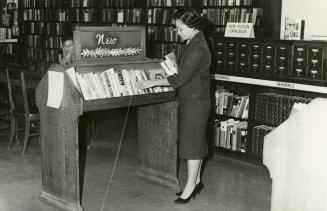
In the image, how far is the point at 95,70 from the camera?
3977 millimetres

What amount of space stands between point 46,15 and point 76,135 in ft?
23.4

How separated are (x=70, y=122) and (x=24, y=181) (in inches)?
52.4

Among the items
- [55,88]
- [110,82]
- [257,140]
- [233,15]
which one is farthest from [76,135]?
[233,15]

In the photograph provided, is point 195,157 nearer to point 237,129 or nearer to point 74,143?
point 74,143

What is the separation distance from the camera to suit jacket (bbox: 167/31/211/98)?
380 centimetres

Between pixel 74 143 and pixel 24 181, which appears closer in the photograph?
pixel 74 143

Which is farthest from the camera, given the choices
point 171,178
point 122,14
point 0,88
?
point 122,14

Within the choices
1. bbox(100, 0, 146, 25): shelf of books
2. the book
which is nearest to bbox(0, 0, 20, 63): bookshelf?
bbox(100, 0, 146, 25): shelf of books

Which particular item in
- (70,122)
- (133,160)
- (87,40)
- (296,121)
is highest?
(87,40)

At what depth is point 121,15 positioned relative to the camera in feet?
27.8

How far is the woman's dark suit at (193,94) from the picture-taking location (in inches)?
150

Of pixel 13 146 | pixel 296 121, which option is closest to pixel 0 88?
pixel 13 146

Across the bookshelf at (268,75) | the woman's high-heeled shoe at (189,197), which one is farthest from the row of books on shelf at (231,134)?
the woman's high-heeled shoe at (189,197)

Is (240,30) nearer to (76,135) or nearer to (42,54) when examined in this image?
(76,135)
